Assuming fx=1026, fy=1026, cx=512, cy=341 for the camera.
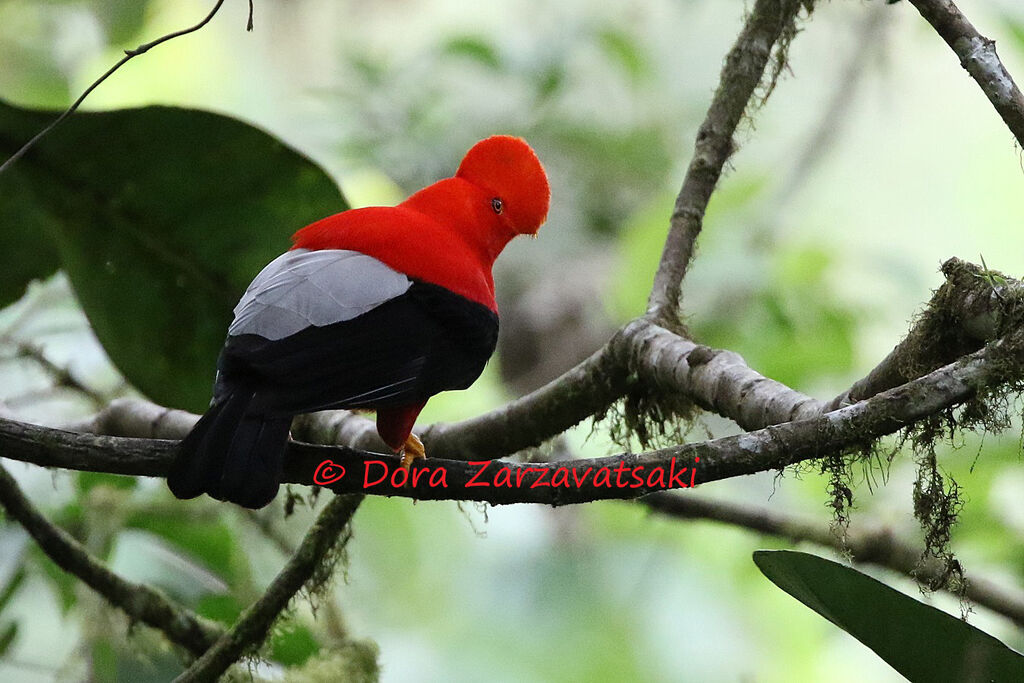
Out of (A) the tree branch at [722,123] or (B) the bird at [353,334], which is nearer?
(B) the bird at [353,334]

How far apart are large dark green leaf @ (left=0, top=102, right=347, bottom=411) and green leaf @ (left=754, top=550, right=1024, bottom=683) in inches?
52.4

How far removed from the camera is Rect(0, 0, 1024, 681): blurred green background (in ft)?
12.0

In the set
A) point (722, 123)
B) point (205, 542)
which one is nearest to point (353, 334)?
point (722, 123)

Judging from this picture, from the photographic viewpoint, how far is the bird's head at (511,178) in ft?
6.51

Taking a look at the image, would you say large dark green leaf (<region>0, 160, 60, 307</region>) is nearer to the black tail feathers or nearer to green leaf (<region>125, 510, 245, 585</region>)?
green leaf (<region>125, 510, 245, 585</region>)

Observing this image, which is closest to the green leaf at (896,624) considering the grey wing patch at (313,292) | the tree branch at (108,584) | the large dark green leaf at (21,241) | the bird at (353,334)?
the bird at (353,334)

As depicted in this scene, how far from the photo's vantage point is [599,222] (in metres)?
5.63

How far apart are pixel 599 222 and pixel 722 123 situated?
351 cm

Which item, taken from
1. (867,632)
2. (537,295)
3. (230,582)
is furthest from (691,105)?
(867,632)

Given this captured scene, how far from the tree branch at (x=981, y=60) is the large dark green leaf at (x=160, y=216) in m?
1.27

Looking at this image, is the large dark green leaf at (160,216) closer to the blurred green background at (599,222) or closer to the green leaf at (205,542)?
the green leaf at (205,542)

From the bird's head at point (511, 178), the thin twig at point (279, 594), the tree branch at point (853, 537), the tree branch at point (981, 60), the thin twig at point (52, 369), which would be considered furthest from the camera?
the thin twig at point (52, 369)

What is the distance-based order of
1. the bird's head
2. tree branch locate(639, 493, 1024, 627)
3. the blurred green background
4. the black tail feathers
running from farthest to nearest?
the blurred green background, tree branch locate(639, 493, 1024, 627), the bird's head, the black tail feathers

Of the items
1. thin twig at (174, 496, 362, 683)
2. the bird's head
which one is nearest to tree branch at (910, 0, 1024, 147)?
the bird's head
